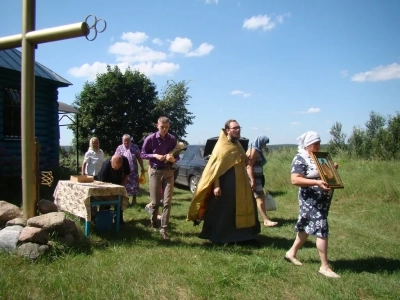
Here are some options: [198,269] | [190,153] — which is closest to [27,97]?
[198,269]

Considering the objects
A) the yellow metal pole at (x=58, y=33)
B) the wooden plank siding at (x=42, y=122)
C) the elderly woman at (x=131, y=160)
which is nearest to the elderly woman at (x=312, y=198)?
the yellow metal pole at (x=58, y=33)

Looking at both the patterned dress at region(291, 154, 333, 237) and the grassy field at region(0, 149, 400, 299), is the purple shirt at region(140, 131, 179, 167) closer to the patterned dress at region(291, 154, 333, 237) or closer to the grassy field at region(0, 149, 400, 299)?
the grassy field at region(0, 149, 400, 299)

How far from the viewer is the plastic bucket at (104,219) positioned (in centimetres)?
572

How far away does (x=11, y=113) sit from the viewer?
977 centimetres

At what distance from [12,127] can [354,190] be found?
30.3 ft

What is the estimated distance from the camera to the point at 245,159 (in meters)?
5.34

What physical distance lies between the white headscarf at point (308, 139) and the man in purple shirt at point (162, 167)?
1.98 meters

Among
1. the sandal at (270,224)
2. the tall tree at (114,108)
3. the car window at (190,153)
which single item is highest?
the tall tree at (114,108)

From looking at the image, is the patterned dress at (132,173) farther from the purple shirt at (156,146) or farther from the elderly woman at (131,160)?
the purple shirt at (156,146)

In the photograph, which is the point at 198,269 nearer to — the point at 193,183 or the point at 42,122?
the point at 193,183

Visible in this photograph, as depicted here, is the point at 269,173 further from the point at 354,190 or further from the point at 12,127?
the point at 12,127

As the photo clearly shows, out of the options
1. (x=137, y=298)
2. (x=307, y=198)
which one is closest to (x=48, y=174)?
(x=137, y=298)

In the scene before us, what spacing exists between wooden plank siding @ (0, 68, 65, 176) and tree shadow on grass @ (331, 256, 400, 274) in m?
7.87

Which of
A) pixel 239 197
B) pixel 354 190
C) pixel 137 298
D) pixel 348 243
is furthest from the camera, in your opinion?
pixel 354 190
